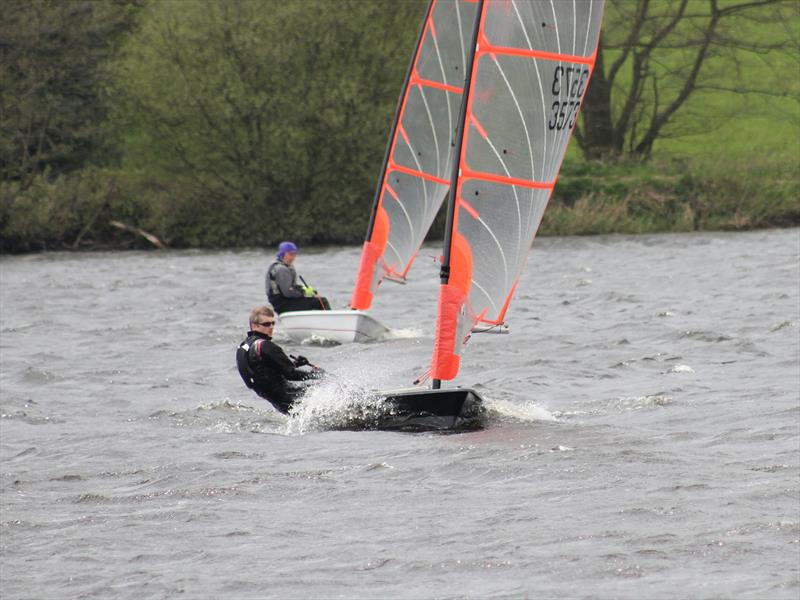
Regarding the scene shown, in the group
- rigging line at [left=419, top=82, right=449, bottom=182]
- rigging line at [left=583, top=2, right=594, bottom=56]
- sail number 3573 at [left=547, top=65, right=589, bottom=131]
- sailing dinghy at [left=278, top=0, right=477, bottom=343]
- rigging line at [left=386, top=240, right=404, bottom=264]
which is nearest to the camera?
sail number 3573 at [left=547, top=65, right=589, bottom=131]

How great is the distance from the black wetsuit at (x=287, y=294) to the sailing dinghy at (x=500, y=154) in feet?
21.9

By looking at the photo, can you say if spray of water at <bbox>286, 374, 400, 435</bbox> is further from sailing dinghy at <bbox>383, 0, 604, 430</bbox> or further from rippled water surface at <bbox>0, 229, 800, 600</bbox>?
sailing dinghy at <bbox>383, 0, 604, 430</bbox>

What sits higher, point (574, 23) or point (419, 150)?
point (574, 23)

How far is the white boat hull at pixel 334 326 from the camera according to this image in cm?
1980

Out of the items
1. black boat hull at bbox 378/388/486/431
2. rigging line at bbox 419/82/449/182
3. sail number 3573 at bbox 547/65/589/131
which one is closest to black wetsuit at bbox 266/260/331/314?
rigging line at bbox 419/82/449/182

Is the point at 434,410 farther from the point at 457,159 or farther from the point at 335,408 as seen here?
the point at 457,159

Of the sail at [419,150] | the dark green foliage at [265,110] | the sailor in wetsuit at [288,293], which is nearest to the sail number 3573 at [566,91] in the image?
the sail at [419,150]

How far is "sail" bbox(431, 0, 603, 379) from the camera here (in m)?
13.2

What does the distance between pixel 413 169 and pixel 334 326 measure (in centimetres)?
270

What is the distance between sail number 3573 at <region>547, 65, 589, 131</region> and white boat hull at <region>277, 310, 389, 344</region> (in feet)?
20.9

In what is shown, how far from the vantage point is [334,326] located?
784 inches

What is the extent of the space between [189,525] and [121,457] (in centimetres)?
244

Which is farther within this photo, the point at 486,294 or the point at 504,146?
the point at 486,294

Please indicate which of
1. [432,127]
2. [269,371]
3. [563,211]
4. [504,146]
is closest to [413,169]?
[432,127]
